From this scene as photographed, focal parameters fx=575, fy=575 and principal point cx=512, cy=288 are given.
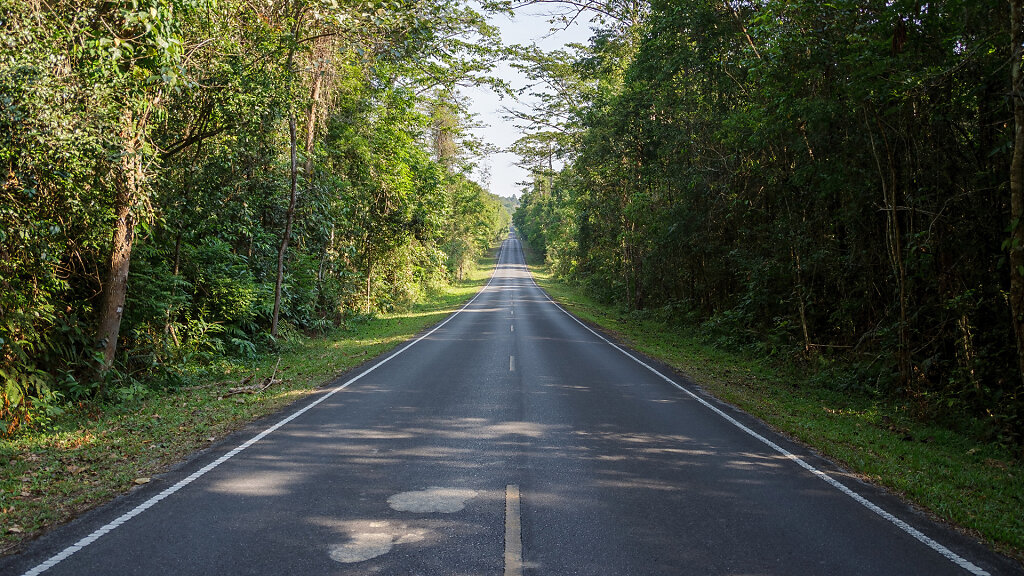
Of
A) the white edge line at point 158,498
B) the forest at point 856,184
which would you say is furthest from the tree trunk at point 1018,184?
the white edge line at point 158,498

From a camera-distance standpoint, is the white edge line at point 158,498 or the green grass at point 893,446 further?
the green grass at point 893,446

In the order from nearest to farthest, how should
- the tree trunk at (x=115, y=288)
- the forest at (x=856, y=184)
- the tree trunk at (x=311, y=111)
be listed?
the forest at (x=856, y=184) < the tree trunk at (x=115, y=288) < the tree trunk at (x=311, y=111)

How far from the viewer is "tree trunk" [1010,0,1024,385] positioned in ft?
21.8

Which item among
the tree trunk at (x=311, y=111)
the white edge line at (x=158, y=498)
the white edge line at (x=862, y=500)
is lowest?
the white edge line at (x=862, y=500)

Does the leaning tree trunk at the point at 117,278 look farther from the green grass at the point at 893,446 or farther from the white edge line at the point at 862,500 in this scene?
the green grass at the point at 893,446

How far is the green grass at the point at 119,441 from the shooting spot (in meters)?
5.19

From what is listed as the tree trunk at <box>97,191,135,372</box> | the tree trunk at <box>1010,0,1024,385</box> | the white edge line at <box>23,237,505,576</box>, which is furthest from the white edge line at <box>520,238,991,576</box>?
the tree trunk at <box>97,191,135,372</box>

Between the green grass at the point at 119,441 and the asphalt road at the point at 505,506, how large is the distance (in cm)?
38

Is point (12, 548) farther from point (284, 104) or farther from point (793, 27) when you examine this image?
point (793, 27)

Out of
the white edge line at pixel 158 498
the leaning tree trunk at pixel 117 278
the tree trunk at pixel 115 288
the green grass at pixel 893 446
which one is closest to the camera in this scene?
the white edge line at pixel 158 498

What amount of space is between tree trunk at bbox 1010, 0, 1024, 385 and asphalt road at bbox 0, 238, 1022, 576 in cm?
304

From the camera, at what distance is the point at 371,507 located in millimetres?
5039

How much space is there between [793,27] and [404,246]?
21117 millimetres

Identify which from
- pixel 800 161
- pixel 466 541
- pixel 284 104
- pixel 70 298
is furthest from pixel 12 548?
pixel 800 161
